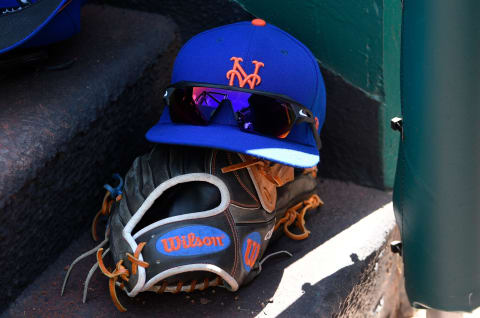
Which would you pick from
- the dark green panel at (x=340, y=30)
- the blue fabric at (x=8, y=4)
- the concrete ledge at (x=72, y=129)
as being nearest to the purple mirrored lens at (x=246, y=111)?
the concrete ledge at (x=72, y=129)

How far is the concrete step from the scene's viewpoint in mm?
1109

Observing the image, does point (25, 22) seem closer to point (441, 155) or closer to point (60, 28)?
point (60, 28)

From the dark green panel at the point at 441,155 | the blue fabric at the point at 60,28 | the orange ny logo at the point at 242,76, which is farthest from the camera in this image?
the blue fabric at the point at 60,28

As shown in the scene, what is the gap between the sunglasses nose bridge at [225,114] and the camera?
118 centimetres

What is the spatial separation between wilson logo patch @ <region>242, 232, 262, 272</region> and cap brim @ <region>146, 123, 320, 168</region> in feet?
0.50

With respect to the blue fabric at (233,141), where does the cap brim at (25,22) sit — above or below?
above

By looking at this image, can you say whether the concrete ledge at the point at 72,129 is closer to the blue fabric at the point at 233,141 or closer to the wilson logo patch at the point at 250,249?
the blue fabric at the point at 233,141

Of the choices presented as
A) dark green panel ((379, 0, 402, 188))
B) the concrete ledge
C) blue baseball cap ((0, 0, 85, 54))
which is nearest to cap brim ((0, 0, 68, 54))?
blue baseball cap ((0, 0, 85, 54))

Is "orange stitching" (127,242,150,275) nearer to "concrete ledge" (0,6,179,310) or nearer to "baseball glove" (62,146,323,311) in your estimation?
"baseball glove" (62,146,323,311)

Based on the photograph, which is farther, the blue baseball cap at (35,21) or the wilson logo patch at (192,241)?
the blue baseball cap at (35,21)

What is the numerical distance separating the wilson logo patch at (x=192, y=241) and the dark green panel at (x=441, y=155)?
323 millimetres

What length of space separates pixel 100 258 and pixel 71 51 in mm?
594

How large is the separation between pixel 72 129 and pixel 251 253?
1.42 feet

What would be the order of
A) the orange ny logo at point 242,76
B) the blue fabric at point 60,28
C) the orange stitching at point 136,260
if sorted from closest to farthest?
the orange stitching at point 136,260
the orange ny logo at point 242,76
the blue fabric at point 60,28
